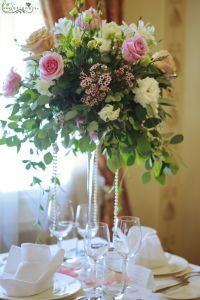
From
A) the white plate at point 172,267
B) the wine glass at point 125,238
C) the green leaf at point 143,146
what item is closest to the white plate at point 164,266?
the white plate at point 172,267

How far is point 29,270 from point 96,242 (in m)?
0.21

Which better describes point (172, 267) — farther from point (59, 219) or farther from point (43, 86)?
point (43, 86)

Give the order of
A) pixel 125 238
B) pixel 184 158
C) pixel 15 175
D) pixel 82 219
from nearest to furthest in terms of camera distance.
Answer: pixel 125 238, pixel 82 219, pixel 15 175, pixel 184 158

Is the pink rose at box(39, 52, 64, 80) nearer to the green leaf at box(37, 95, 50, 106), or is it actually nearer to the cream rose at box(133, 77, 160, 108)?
the green leaf at box(37, 95, 50, 106)

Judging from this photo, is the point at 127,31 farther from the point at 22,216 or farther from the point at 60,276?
the point at 22,216

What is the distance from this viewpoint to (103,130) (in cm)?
143

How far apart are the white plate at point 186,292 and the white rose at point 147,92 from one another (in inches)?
22.1

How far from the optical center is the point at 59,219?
1.65 meters

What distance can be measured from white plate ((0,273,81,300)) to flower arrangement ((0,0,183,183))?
1.21ft

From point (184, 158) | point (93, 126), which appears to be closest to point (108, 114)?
point (93, 126)

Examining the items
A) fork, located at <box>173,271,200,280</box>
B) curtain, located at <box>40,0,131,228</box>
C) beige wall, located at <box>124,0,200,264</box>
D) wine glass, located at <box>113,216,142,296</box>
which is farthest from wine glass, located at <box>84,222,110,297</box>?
beige wall, located at <box>124,0,200,264</box>

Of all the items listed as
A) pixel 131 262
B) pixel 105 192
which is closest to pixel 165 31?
pixel 105 192

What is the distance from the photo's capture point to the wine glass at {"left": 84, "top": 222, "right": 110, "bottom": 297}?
4.36 ft

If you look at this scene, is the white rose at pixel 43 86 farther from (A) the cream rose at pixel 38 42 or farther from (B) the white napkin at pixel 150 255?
(B) the white napkin at pixel 150 255
